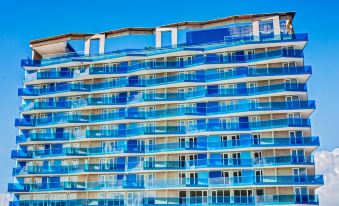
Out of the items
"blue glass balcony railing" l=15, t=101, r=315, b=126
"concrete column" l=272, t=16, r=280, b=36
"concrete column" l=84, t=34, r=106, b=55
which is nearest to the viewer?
"blue glass balcony railing" l=15, t=101, r=315, b=126

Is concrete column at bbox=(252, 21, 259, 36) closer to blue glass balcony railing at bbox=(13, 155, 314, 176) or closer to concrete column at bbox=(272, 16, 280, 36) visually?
concrete column at bbox=(272, 16, 280, 36)

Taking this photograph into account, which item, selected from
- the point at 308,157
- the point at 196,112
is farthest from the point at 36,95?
the point at 308,157

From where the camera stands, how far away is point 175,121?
6091 cm

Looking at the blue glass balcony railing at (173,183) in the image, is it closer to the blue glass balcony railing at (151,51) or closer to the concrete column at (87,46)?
the blue glass balcony railing at (151,51)

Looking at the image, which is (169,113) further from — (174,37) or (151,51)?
(174,37)

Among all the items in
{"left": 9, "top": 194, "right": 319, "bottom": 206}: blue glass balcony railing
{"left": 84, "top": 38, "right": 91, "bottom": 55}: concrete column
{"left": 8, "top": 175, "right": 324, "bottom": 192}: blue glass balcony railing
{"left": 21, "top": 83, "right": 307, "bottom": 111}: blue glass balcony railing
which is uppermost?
{"left": 84, "top": 38, "right": 91, "bottom": 55}: concrete column

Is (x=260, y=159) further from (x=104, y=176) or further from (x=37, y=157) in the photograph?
(x=37, y=157)

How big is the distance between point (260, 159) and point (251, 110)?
627cm

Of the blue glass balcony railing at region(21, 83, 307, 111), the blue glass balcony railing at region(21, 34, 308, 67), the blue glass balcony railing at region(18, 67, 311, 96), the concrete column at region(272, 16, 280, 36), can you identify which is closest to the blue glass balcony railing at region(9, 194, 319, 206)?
the blue glass balcony railing at region(21, 83, 307, 111)

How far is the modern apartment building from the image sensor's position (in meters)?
55.4

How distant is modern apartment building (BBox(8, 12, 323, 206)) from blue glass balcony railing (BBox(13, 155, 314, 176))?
0.14 metres

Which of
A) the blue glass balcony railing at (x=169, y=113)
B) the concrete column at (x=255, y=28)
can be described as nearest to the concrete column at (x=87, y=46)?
the blue glass balcony railing at (x=169, y=113)

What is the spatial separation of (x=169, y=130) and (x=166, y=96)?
4.88m

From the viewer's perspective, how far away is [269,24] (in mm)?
62781
